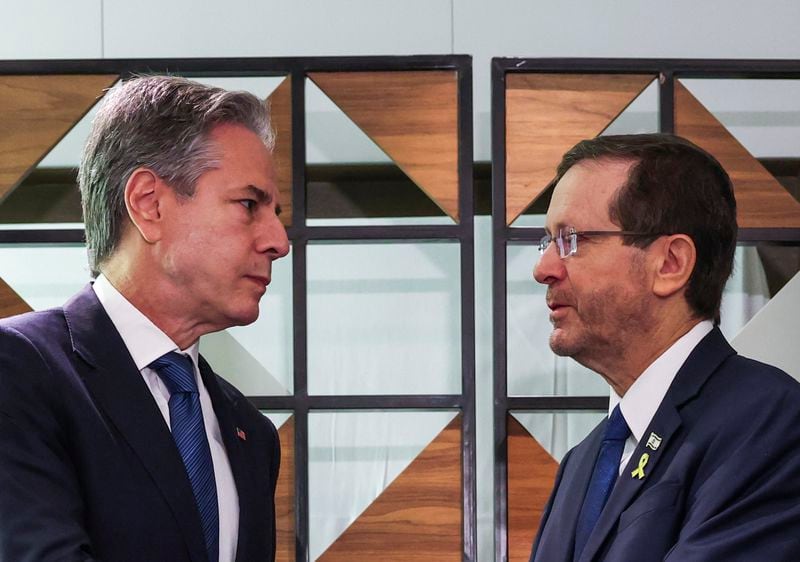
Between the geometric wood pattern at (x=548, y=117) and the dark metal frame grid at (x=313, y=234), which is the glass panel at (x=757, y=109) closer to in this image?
the geometric wood pattern at (x=548, y=117)

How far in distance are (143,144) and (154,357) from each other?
1.11ft

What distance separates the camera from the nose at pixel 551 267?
82.5 inches

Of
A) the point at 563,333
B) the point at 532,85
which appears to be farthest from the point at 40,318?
the point at 532,85

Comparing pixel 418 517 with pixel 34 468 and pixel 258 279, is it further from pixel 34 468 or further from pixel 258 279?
pixel 34 468

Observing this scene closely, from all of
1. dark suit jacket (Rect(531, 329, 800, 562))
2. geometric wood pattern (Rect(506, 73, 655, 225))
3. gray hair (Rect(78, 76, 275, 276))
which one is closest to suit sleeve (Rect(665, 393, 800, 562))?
dark suit jacket (Rect(531, 329, 800, 562))

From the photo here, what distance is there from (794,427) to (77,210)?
97.0 inches

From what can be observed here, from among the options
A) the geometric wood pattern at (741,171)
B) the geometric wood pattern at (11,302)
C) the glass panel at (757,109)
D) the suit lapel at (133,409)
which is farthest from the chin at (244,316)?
the glass panel at (757,109)

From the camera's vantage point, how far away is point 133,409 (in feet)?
5.55

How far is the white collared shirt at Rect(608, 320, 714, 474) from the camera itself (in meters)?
1.94

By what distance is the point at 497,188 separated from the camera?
3.39 m

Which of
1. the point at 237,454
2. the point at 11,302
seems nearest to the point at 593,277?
the point at 237,454

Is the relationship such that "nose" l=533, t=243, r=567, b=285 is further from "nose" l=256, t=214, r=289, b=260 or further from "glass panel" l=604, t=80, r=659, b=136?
"glass panel" l=604, t=80, r=659, b=136

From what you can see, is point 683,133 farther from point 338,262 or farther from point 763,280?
point 338,262

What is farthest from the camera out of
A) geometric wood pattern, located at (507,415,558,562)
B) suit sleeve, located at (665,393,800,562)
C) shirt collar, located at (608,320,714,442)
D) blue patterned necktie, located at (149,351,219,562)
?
geometric wood pattern, located at (507,415,558,562)
